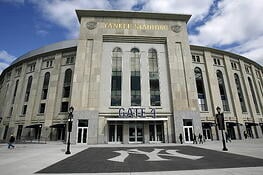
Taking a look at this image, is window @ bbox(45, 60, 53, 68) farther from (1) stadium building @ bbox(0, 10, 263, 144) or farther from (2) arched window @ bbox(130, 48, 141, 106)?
(2) arched window @ bbox(130, 48, 141, 106)

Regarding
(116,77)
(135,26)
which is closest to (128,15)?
(135,26)

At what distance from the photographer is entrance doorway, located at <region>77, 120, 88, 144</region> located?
82.7 ft

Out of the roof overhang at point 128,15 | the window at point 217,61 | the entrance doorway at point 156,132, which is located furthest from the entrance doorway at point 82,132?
the window at point 217,61

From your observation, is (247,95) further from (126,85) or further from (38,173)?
(38,173)

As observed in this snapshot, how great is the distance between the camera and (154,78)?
97.5ft

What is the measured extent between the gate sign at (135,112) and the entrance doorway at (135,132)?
1804 mm

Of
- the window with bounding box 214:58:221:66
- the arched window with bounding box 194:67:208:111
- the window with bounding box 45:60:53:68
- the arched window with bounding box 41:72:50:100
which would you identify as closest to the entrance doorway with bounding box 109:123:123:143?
the arched window with bounding box 194:67:208:111

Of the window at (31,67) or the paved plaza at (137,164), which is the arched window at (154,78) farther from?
the window at (31,67)

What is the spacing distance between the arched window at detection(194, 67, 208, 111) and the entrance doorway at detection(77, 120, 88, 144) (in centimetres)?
2318

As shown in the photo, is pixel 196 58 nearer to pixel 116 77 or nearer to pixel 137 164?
pixel 116 77

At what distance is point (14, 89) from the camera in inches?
1602

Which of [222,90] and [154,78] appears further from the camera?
[222,90]

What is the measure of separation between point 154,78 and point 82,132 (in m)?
15.5

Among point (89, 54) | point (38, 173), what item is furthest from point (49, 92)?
point (38, 173)
